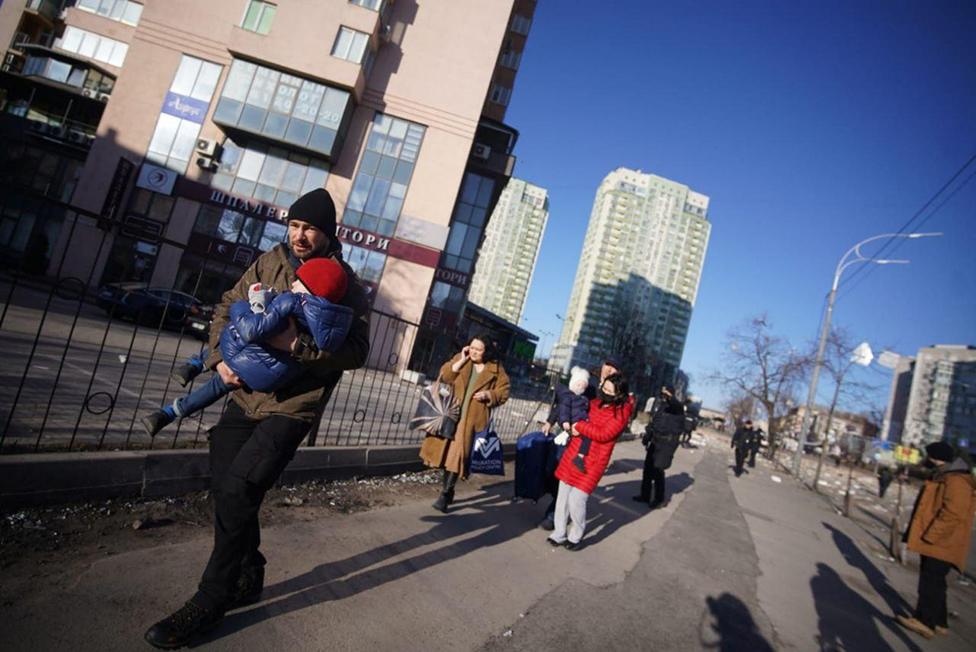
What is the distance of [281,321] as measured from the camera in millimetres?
1950

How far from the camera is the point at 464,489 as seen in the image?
580 cm

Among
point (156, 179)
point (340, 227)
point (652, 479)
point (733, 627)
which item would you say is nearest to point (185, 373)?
point (733, 627)

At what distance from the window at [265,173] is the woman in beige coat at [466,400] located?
20261mm

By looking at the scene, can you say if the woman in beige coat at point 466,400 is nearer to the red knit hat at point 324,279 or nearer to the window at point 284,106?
the red knit hat at point 324,279

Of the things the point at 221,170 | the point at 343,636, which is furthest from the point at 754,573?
the point at 221,170

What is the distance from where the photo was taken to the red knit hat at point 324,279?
2041 millimetres

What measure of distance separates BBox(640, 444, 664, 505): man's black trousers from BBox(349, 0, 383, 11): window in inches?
943

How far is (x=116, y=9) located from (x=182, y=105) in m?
12.8

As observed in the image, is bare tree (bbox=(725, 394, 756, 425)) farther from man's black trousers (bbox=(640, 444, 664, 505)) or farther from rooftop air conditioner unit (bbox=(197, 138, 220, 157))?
rooftop air conditioner unit (bbox=(197, 138, 220, 157))

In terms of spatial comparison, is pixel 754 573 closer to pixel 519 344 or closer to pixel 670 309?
pixel 519 344

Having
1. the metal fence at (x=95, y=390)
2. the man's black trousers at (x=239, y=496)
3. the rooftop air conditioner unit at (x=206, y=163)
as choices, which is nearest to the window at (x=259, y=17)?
the rooftop air conditioner unit at (x=206, y=163)

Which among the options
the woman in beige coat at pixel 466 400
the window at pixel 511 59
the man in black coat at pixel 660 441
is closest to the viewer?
the woman in beige coat at pixel 466 400

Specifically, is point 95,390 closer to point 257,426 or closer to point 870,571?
point 257,426

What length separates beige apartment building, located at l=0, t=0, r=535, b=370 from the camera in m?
21.5
